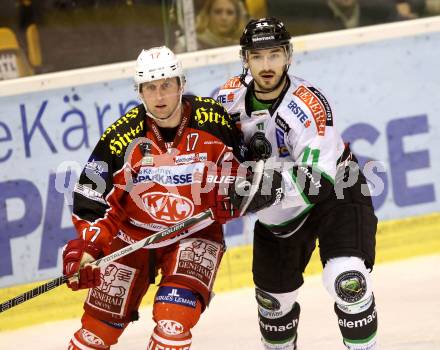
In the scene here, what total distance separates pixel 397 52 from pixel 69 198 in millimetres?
2130

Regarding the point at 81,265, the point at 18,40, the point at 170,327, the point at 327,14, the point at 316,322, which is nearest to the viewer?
the point at 170,327

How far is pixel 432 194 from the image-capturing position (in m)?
6.78

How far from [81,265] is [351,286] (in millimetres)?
1102

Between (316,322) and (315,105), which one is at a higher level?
(315,105)

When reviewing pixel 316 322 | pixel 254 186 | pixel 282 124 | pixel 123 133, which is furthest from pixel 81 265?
pixel 316 322

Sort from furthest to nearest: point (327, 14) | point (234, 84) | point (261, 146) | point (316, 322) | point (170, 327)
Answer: point (327, 14) → point (316, 322) → point (234, 84) → point (261, 146) → point (170, 327)

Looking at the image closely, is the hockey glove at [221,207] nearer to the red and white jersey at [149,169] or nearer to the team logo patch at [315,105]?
the red and white jersey at [149,169]

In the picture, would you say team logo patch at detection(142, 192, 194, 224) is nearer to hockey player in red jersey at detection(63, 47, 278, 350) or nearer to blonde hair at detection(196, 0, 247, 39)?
hockey player in red jersey at detection(63, 47, 278, 350)

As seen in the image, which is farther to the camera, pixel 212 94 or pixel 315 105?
pixel 212 94

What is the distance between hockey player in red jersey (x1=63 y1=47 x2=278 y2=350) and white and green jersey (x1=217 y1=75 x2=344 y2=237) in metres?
0.13

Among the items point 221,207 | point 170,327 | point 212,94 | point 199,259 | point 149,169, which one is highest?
point 212,94

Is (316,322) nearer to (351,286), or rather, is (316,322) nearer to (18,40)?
(351,286)

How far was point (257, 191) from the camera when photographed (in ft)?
14.8

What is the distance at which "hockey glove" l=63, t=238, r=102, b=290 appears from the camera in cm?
447
